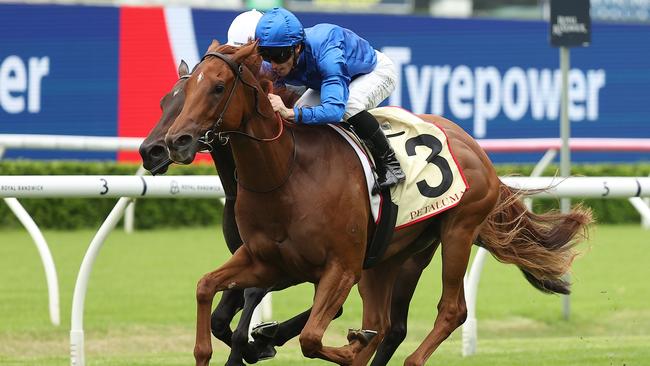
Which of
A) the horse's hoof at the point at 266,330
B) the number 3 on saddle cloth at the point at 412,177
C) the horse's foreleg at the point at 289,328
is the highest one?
the number 3 on saddle cloth at the point at 412,177

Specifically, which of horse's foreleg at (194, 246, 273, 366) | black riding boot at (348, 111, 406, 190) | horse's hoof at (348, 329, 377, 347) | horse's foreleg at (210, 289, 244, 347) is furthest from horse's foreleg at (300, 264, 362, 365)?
horse's foreleg at (210, 289, 244, 347)

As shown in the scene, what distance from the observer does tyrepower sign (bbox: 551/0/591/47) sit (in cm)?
806

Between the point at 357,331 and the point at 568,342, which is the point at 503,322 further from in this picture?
the point at 357,331

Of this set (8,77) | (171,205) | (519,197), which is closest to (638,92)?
(171,205)

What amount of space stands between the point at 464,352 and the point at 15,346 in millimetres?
2417

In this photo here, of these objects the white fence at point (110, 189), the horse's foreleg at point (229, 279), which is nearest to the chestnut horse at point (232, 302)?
the horse's foreleg at point (229, 279)

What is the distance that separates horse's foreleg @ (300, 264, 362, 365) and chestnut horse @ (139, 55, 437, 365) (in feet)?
1.73

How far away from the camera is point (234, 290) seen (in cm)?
507

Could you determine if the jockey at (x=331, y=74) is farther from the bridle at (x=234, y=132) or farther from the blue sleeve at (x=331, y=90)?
the bridle at (x=234, y=132)

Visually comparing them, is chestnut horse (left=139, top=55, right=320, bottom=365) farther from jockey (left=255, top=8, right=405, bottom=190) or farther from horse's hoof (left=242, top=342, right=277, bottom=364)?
jockey (left=255, top=8, right=405, bottom=190)

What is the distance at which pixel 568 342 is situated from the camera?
7.16 meters

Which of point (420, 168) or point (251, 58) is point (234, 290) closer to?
point (420, 168)

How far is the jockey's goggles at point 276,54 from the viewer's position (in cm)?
454

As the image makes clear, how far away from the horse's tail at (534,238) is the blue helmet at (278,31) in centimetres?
151
